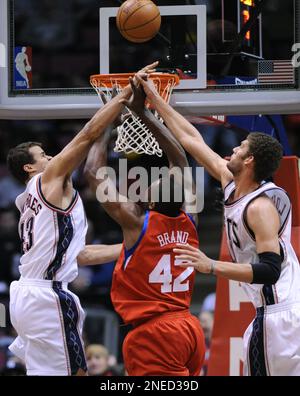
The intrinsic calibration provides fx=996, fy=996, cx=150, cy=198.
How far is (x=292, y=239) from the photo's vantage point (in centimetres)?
659

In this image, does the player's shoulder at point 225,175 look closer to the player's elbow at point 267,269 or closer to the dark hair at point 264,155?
the dark hair at point 264,155

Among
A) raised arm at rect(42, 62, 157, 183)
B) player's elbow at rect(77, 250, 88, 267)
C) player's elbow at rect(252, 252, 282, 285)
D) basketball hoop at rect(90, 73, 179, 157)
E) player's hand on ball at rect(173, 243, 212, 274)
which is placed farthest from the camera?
player's elbow at rect(77, 250, 88, 267)

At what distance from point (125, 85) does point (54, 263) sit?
1.16m

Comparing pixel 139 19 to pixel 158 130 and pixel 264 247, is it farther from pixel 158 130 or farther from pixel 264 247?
pixel 264 247

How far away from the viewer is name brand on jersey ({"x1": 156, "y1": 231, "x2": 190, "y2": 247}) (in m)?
5.54

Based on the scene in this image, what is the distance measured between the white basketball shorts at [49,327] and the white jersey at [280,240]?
3.31 ft

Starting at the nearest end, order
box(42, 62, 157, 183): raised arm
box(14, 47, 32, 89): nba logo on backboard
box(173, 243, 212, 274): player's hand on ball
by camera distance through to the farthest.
Answer: box(173, 243, 212, 274): player's hand on ball, box(42, 62, 157, 183): raised arm, box(14, 47, 32, 89): nba logo on backboard

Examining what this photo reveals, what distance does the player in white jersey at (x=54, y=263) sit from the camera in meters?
5.68

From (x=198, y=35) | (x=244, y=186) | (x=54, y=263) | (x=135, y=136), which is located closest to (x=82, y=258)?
(x=54, y=263)

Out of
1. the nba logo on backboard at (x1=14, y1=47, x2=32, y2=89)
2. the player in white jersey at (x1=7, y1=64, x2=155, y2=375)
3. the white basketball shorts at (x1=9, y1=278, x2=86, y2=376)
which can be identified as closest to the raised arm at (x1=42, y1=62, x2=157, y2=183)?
the player in white jersey at (x1=7, y1=64, x2=155, y2=375)

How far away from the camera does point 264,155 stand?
18.6 ft

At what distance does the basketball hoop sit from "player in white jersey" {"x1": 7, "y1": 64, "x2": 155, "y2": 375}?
0.27 m

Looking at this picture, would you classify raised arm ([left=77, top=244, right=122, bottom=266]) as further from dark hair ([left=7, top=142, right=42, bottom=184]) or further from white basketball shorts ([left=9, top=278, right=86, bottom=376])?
dark hair ([left=7, top=142, right=42, bottom=184])

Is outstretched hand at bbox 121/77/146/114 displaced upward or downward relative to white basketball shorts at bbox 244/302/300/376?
Answer: upward
